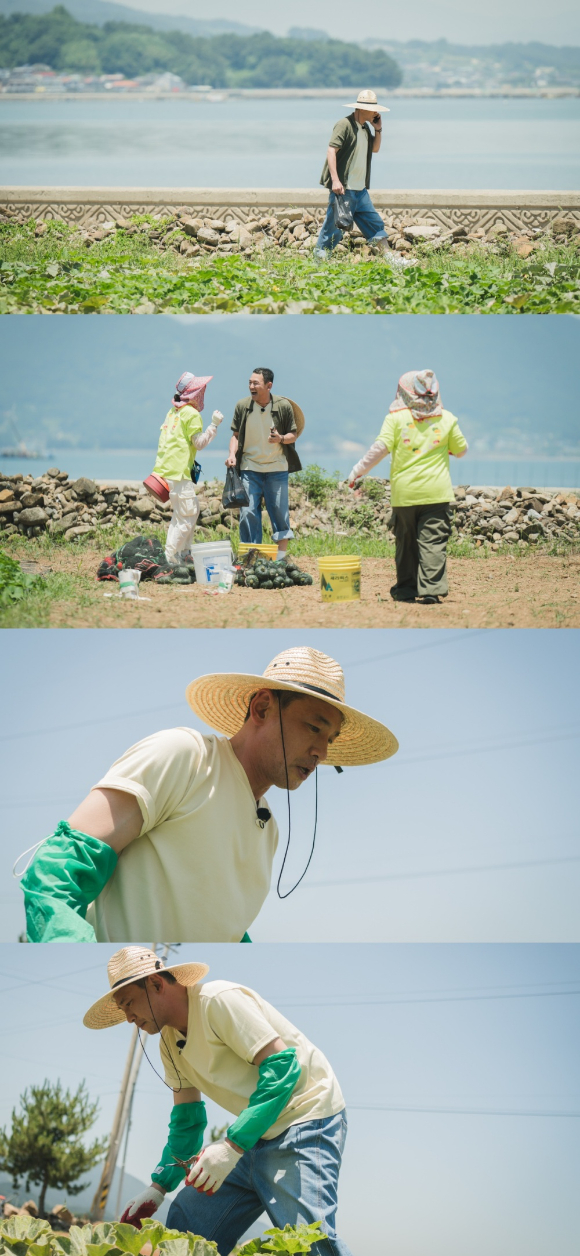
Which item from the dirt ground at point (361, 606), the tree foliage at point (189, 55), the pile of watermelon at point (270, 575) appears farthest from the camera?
the tree foliage at point (189, 55)

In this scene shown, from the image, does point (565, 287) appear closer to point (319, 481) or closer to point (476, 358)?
point (476, 358)

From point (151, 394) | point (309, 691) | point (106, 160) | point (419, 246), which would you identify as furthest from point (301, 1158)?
point (106, 160)

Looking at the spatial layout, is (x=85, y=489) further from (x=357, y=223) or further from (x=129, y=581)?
(x=357, y=223)

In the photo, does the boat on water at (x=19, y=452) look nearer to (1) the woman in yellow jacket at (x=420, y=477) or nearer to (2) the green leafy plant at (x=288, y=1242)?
Result: (1) the woman in yellow jacket at (x=420, y=477)

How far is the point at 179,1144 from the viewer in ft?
12.1

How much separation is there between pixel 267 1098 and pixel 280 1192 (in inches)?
13.6

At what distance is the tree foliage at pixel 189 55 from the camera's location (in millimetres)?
9891

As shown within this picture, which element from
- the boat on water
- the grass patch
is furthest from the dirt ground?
the grass patch

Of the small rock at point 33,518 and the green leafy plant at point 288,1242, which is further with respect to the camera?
the small rock at point 33,518

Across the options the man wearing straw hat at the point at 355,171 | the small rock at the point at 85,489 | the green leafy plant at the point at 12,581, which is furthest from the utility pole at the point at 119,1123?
the man wearing straw hat at the point at 355,171

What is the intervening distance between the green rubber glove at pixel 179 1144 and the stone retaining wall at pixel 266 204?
6792mm

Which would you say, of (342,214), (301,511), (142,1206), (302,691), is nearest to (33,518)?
(301,511)

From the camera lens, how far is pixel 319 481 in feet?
22.8

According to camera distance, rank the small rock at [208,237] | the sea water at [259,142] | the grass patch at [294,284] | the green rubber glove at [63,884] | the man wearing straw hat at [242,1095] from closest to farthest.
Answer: the green rubber glove at [63,884], the man wearing straw hat at [242,1095], the grass patch at [294,284], the small rock at [208,237], the sea water at [259,142]
